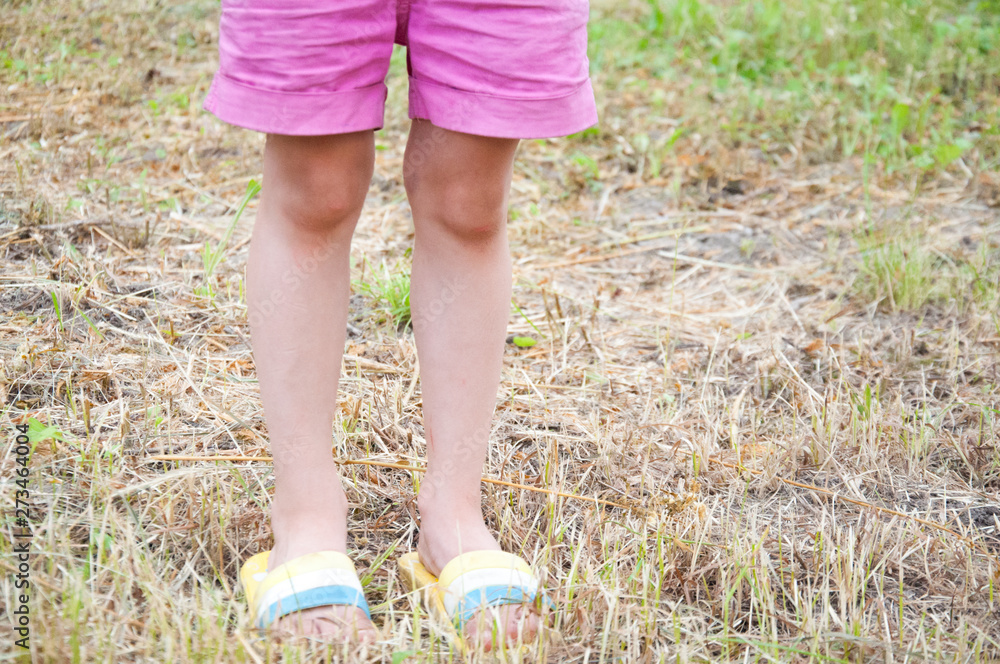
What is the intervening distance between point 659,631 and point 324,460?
532 millimetres

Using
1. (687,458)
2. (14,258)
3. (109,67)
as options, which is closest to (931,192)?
(687,458)

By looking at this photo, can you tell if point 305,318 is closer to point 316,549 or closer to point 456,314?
point 456,314

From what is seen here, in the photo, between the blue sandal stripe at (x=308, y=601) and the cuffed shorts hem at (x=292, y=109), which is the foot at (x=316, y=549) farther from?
the cuffed shorts hem at (x=292, y=109)

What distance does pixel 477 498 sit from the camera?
4.22 feet

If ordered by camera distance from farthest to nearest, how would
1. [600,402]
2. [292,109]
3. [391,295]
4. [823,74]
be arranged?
[823,74] → [391,295] → [600,402] → [292,109]

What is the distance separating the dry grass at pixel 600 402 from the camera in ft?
3.90

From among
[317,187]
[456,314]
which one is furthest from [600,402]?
[317,187]

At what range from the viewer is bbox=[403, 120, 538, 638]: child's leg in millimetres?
1146

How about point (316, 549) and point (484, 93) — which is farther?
point (316, 549)

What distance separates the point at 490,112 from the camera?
1.08 m

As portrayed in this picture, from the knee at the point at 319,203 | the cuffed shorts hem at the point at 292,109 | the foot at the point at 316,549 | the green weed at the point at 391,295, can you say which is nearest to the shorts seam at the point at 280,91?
the cuffed shorts hem at the point at 292,109

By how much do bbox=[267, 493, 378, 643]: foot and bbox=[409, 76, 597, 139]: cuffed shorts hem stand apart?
1.84 feet

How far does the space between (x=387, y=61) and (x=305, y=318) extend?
36 centimetres

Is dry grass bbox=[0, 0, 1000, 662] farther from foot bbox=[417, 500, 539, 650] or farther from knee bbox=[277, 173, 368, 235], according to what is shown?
knee bbox=[277, 173, 368, 235]
